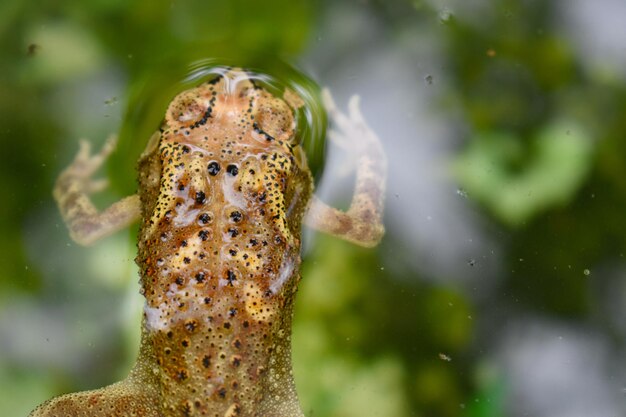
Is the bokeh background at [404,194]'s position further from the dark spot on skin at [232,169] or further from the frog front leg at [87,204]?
the dark spot on skin at [232,169]

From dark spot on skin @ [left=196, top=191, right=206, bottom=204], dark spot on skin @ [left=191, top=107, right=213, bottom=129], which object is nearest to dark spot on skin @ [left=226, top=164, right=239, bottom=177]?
dark spot on skin @ [left=196, top=191, right=206, bottom=204]

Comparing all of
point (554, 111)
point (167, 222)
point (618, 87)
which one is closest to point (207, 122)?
point (167, 222)

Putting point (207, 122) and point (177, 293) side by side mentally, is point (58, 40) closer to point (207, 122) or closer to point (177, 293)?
→ point (207, 122)

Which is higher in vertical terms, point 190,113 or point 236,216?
point 190,113

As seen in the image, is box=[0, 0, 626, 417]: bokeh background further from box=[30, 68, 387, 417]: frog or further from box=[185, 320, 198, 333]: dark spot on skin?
box=[185, 320, 198, 333]: dark spot on skin

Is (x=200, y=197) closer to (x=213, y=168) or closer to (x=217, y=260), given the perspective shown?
(x=213, y=168)

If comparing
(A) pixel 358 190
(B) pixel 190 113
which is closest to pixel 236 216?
(B) pixel 190 113

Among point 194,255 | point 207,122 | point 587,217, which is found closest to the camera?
point 194,255

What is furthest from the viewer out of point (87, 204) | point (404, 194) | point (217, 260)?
point (404, 194)
